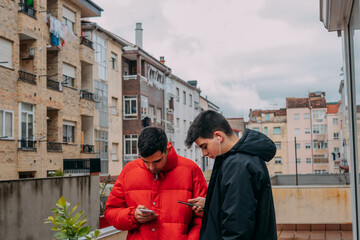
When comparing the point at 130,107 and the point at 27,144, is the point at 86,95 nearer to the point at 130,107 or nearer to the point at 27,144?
the point at 130,107

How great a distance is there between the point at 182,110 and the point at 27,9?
2427cm

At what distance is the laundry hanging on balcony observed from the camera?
22172mm

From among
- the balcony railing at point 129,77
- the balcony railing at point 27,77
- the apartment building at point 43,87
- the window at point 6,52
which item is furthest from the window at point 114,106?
the window at point 6,52

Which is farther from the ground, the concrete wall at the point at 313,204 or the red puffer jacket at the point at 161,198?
the red puffer jacket at the point at 161,198

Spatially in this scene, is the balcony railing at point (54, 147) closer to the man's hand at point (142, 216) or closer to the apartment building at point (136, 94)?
the apartment building at point (136, 94)

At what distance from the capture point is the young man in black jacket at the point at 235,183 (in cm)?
216

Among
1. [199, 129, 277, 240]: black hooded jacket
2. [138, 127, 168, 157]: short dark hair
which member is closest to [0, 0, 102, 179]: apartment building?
[138, 127, 168, 157]: short dark hair

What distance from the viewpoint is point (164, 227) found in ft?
9.64

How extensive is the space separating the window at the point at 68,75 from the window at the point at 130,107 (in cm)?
671

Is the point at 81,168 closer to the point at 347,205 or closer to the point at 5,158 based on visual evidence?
the point at 5,158

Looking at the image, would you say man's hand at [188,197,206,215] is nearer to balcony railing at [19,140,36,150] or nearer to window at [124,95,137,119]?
balcony railing at [19,140,36,150]

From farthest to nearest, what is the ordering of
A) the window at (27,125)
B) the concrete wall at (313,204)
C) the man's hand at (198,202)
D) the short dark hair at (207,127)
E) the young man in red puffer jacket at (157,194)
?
the window at (27,125), the concrete wall at (313,204), the young man in red puffer jacket at (157,194), the man's hand at (198,202), the short dark hair at (207,127)

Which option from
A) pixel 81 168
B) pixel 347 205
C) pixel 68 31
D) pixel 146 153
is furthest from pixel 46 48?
pixel 146 153

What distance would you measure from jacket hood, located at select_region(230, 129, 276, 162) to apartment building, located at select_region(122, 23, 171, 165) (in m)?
28.0
